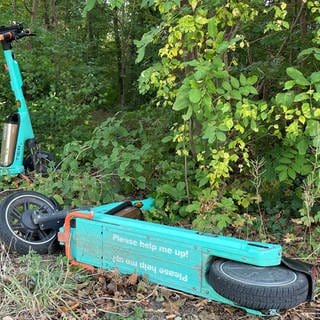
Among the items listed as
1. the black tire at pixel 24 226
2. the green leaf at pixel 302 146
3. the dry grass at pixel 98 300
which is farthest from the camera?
the black tire at pixel 24 226

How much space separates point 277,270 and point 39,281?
1.55 metres

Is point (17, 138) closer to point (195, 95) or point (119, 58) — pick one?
point (195, 95)

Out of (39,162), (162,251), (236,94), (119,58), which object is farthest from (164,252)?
(119,58)

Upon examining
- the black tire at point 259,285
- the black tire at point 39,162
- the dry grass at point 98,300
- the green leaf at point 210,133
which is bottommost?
the dry grass at point 98,300

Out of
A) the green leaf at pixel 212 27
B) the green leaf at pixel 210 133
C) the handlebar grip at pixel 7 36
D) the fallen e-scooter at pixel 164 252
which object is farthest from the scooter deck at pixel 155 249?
the handlebar grip at pixel 7 36

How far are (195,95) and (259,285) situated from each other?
1.26m

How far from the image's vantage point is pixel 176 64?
3.61 m

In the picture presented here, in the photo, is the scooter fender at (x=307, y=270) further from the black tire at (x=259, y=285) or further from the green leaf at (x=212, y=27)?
the green leaf at (x=212, y=27)

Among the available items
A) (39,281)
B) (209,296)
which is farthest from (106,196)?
(209,296)

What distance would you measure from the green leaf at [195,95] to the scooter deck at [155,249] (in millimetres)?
870

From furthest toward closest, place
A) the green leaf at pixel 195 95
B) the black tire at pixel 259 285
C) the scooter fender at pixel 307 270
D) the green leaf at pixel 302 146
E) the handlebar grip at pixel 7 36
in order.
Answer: the handlebar grip at pixel 7 36
the green leaf at pixel 302 146
the green leaf at pixel 195 95
the scooter fender at pixel 307 270
the black tire at pixel 259 285

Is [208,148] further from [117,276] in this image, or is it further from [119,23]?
[119,23]

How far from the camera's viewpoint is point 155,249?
120 inches

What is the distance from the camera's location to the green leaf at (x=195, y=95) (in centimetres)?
304
